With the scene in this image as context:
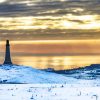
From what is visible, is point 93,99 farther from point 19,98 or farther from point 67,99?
point 19,98

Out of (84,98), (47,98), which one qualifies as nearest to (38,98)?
(47,98)

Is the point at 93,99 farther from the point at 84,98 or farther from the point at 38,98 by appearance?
the point at 38,98

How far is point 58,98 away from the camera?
227 feet

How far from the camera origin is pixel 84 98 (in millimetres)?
68812

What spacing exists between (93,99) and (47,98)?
19.5 feet

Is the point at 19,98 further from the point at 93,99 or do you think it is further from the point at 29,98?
the point at 93,99

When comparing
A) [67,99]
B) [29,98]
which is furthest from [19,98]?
[67,99]

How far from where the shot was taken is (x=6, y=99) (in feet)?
221

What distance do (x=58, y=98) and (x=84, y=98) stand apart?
10.4 ft

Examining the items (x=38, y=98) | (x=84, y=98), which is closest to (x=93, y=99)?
(x=84, y=98)

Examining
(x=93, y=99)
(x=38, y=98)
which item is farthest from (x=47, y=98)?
(x=93, y=99)

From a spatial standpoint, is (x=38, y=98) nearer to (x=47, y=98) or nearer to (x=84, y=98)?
(x=47, y=98)

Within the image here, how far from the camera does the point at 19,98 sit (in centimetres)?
6844

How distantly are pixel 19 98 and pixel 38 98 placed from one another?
2322mm
